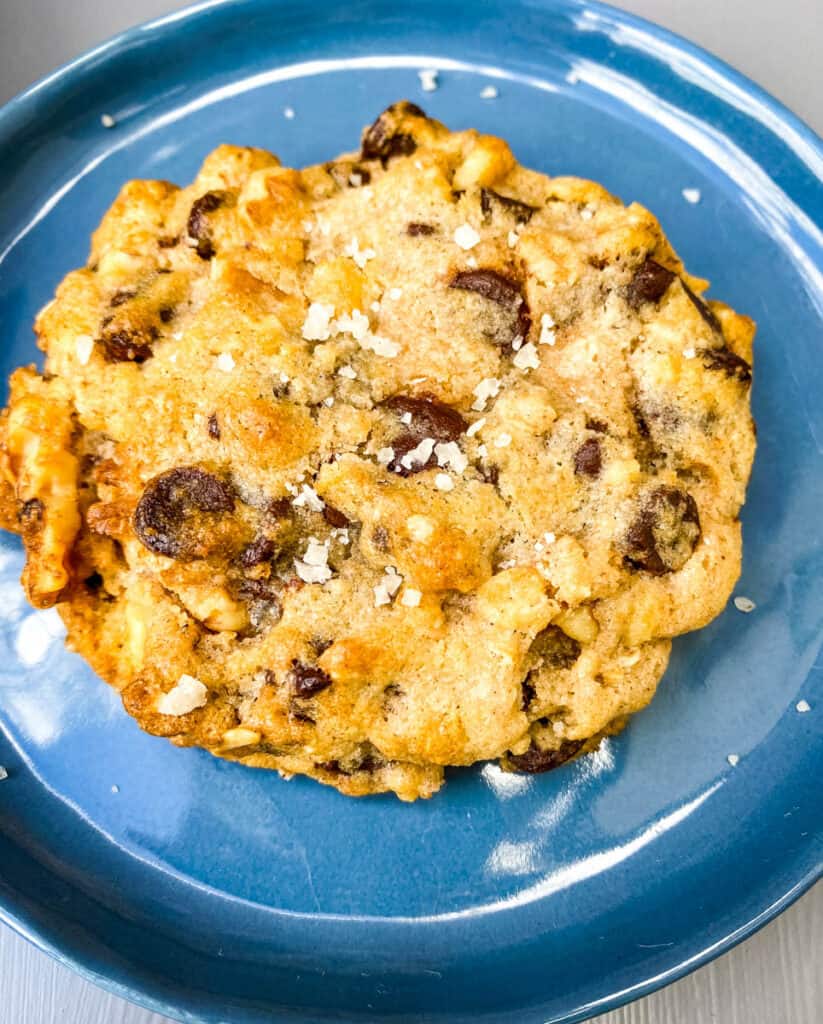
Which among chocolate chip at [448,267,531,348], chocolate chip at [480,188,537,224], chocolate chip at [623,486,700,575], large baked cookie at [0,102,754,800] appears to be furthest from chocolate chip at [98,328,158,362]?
chocolate chip at [623,486,700,575]

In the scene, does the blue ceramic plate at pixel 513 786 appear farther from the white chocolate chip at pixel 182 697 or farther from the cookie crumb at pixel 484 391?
the cookie crumb at pixel 484 391

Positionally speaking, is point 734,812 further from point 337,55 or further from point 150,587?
point 337,55

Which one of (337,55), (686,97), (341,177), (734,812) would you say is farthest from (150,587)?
(686,97)

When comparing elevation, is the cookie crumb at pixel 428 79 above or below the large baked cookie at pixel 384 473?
above

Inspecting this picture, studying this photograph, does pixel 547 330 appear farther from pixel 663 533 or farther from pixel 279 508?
pixel 279 508

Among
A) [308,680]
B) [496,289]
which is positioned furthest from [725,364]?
[308,680]

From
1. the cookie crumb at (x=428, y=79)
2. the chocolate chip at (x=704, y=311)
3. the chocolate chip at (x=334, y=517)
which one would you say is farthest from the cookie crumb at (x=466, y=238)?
the cookie crumb at (x=428, y=79)

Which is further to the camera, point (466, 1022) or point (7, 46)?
point (7, 46)

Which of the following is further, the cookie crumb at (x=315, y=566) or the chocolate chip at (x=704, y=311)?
the chocolate chip at (x=704, y=311)
